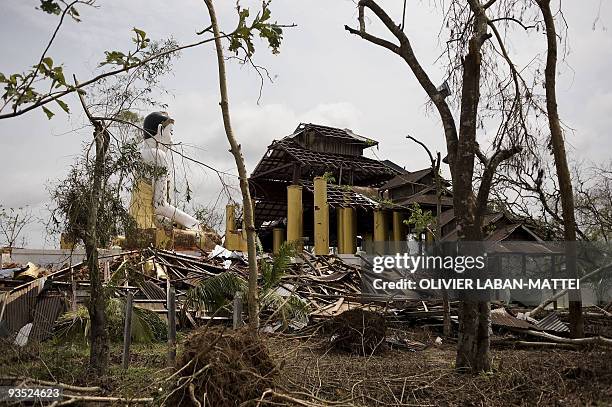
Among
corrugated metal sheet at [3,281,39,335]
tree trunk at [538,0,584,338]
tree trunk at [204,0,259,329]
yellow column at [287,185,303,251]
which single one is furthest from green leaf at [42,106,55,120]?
yellow column at [287,185,303,251]

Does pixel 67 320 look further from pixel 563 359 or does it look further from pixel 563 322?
pixel 563 322

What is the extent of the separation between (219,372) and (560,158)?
7291mm

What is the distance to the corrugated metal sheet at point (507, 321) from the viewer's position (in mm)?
11633

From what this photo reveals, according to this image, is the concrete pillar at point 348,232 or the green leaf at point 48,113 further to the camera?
the concrete pillar at point 348,232

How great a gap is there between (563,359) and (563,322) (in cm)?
481

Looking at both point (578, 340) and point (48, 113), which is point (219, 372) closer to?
point (48, 113)

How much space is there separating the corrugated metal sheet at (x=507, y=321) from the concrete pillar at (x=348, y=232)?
479 inches

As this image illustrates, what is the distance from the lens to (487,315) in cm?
764

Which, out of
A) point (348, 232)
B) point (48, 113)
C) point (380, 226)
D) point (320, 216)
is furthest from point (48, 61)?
point (348, 232)

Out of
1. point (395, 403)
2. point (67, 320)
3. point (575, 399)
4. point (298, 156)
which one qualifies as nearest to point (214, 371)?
point (395, 403)

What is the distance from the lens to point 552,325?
1168 centimetres

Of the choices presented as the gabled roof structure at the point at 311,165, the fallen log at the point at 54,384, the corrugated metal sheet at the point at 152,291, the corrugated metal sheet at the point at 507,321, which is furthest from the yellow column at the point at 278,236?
the fallen log at the point at 54,384

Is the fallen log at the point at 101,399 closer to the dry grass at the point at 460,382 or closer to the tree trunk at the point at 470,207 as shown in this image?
the dry grass at the point at 460,382

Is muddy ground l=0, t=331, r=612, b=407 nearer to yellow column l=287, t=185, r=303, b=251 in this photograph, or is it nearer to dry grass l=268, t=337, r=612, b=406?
dry grass l=268, t=337, r=612, b=406
